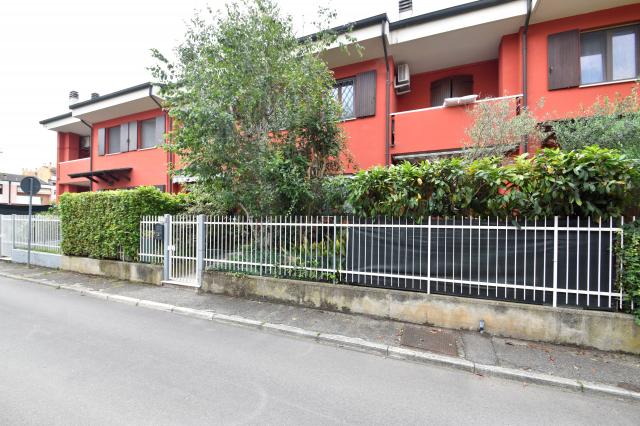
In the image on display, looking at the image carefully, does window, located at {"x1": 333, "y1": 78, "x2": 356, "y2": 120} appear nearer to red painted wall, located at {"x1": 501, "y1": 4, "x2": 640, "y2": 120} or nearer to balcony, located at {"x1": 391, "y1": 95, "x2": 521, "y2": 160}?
balcony, located at {"x1": 391, "y1": 95, "x2": 521, "y2": 160}

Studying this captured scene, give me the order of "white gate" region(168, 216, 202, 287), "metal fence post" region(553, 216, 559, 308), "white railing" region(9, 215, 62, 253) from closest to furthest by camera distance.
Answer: "metal fence post" region(553, 216, 559, 308) < "white gate" region(168, 216, 202, 287) < "white railing" region(9, 215, 62, 253)

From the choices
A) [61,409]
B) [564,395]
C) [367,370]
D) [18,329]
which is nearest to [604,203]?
[564,395]

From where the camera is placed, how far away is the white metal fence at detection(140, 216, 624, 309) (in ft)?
14.3

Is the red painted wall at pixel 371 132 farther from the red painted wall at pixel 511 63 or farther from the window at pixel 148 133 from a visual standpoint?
the window at pixel 148 133

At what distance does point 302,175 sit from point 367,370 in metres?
4.08

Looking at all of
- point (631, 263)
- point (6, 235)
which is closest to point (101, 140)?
point (6, 235)

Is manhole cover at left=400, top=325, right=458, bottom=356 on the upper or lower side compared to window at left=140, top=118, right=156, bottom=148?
lower

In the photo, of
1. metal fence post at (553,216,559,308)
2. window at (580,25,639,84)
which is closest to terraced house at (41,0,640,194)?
window at (580,25,639,84)

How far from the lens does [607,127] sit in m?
6.31

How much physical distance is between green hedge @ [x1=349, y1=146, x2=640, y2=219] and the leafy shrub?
0.33 metres

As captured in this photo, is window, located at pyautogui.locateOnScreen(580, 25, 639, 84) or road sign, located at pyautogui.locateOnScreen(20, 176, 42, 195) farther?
A: road sign, located at pyautogui.locateOnScreen(20, 176, 42, 195)

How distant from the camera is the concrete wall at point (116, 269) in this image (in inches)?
306

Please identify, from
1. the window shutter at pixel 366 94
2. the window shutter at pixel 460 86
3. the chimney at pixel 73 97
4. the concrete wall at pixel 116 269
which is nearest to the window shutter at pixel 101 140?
the chimney at pixel 73 97

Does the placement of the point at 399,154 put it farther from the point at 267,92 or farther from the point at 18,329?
the point at 18,329
